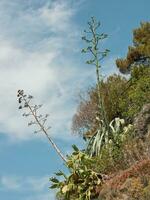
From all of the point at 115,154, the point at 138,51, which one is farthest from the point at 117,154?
the point at 138,51

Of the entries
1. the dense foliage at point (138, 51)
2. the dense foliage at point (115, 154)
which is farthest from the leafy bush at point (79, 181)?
the dense foliage at point (138, 51)

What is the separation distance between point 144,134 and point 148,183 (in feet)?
17.3

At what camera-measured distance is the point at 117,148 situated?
20094 millimetres

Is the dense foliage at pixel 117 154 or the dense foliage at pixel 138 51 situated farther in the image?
the dense foliage at pixel 138 51

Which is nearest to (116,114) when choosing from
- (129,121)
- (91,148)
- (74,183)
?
(129,121)

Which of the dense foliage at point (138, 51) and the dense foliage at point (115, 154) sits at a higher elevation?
the dense foliage at point (138, 51)

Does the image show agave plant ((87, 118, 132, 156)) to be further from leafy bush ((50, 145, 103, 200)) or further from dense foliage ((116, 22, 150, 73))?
dense foliage ((116, 22, 150, 73))

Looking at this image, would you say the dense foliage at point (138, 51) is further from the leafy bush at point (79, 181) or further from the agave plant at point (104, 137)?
the leafy bush at point (79, 181)

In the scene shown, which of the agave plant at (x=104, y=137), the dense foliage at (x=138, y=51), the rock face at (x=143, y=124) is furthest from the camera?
the dense foliage at (x=138, y=51)

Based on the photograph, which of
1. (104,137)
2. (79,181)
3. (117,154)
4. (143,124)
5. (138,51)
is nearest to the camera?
(79,181)

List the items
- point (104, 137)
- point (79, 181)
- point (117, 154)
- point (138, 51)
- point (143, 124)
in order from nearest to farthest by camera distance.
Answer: point (79, 181) → point (117, 154) → point (143, 124) → point (104, 137) → point (138, 51)

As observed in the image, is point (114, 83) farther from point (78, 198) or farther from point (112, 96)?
point (78, 198)

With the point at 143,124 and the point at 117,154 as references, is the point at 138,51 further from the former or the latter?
the point at 117,154

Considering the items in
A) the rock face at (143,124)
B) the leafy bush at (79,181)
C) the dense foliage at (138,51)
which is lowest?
the leafy bush at (79,181)
